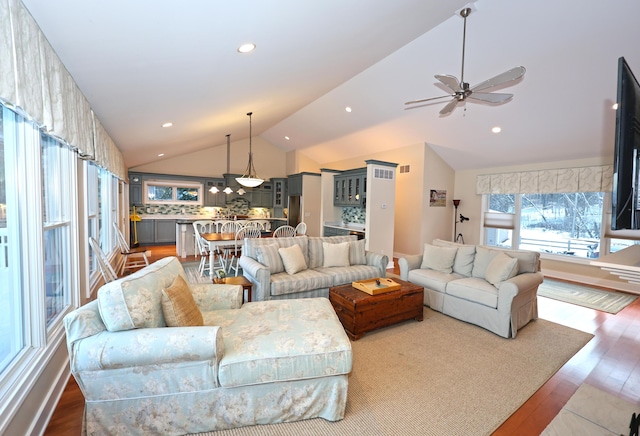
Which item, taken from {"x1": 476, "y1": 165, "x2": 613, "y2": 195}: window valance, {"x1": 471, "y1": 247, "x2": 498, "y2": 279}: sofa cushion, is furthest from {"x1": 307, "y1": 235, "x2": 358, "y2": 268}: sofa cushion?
{"x1": 476, "y1": 165, "x2": 613, "y2": 195}: window valance

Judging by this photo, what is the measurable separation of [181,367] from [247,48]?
247 cm

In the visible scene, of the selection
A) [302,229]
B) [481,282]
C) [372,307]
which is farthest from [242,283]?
[302,229]

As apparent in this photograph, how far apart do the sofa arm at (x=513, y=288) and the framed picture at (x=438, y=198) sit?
3872 mm

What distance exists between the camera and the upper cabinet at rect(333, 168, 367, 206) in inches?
263

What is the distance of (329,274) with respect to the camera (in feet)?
12.3

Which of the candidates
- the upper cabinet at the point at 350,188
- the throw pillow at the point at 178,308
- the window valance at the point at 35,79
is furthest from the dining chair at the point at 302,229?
the window valance at the point at 35,79

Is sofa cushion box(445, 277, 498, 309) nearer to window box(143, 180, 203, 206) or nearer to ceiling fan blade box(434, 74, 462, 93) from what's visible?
ceiling fan blade box(434, 74, 462, 93)

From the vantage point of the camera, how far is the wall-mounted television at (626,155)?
1344 millimetres

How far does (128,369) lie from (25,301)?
903 millimetres

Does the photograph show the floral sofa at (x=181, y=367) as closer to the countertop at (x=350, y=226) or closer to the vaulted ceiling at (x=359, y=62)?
the vaulted ceiling at (x=359, y=62)

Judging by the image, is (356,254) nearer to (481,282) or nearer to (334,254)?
(334,254)

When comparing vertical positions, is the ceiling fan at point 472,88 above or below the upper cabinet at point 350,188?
above

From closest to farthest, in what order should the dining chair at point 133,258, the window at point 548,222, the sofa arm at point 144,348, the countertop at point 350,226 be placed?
the sofa arm at point 144,348, the dining chair at point 133,258, the window at point 548,222, the countertop at point 350,226

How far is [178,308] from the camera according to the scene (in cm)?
187
